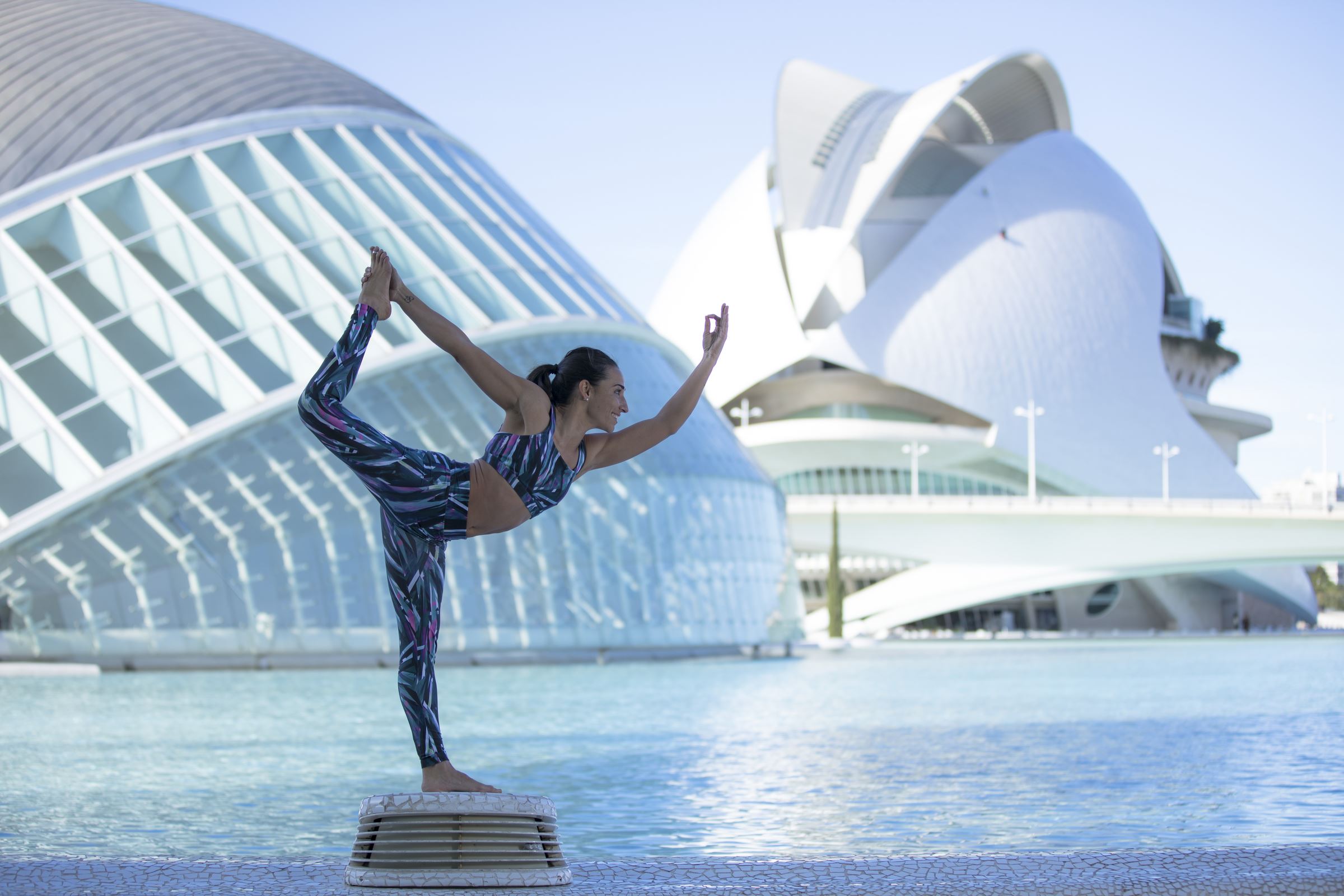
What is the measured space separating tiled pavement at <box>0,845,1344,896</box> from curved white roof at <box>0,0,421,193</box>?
19.5 m

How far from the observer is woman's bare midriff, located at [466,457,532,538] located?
4.27m

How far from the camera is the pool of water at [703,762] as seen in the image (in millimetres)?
6766

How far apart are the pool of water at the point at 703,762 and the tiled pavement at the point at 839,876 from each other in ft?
5.08

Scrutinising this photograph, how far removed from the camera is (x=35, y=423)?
61.2 feet

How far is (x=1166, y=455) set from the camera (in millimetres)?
63531

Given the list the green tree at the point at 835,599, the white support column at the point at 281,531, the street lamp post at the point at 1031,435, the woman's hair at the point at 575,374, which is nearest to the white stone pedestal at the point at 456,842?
the woman's hair at the point at 575,374

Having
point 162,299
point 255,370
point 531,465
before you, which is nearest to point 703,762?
point 531,465

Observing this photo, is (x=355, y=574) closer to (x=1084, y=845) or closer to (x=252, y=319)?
(x=252, y=319)

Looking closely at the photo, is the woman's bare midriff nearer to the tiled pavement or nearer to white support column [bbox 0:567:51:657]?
the tiled pavement

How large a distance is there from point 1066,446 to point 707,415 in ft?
126

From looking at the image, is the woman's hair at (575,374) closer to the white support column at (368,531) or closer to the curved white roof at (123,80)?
the white support column at (368,531)

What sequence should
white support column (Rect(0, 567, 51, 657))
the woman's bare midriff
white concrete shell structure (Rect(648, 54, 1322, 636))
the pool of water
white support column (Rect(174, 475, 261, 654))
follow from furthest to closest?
1. white concrete shell structure (Rect(648, 54, 1322, 636))
2. white support column (Rect(174, 475, 261, 654))
3. white support column (Rect(0, 567, 51, 657))
4. the pool of water
5. the woman's bare midriff

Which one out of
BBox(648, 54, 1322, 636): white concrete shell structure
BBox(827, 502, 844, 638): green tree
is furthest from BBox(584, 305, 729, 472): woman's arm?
BBox(648, 54, 1322, 636): white concrete shell structure

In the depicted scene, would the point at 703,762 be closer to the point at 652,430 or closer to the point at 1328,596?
the point at 652,430
